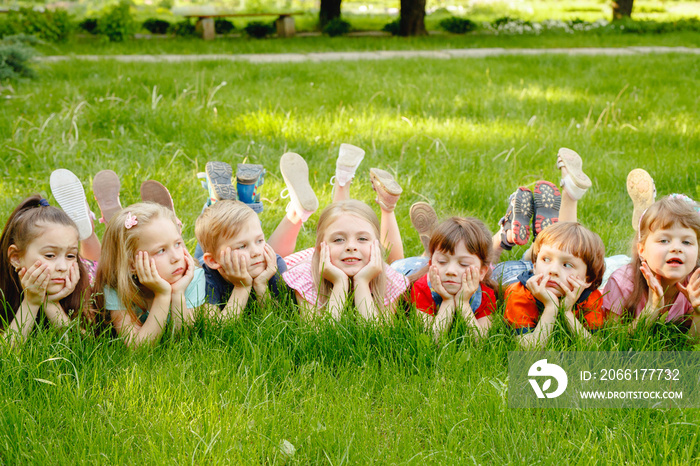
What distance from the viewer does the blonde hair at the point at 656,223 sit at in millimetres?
2816

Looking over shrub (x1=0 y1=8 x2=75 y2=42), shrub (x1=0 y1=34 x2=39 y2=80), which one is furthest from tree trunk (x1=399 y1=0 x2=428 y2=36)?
shrub (x1=0 y1=34 x2=39 y2=80)

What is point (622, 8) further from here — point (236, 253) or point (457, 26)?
point (236, 253)

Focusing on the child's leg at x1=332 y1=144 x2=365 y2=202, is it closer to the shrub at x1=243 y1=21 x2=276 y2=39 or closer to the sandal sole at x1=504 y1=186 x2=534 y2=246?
the sandal sole at x1=504 y1=186 x2=534 y2=246

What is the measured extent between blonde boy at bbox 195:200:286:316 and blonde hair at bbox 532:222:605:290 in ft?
4.44

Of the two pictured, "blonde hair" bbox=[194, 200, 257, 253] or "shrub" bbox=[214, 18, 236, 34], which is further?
"shrub" bbox=[214, 18, 236, 34]

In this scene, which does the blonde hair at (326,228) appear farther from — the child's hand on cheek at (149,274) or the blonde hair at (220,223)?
the child's hand on cheek at (149,274)

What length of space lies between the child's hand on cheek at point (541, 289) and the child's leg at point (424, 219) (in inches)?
35.3

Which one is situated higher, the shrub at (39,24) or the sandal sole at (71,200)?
the shrub at (39,24)

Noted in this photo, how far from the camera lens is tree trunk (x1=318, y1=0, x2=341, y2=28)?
16.6 metres

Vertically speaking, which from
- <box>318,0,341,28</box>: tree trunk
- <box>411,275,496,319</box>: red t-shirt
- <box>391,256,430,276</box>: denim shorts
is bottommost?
<box>391,256,430,276</box>: denim shorts

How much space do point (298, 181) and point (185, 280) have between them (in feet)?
3.32

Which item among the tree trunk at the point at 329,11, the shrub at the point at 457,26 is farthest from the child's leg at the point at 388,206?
the tree trunk at the point at 329,11

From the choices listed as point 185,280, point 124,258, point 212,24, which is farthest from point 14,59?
point 212,24

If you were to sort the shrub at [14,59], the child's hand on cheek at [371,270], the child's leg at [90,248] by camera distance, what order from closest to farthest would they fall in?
the child's hand on cheek at [371,270], the child's leg at [90,248], the shrub at [14,59]
